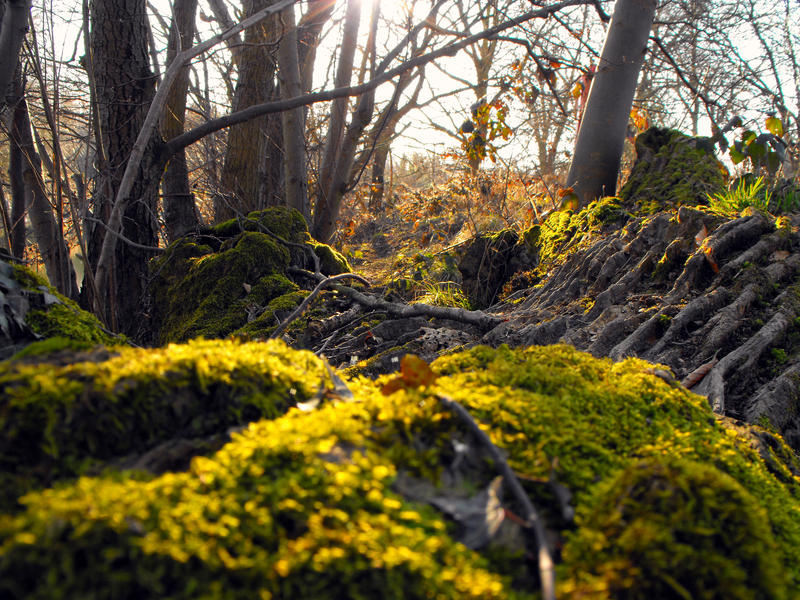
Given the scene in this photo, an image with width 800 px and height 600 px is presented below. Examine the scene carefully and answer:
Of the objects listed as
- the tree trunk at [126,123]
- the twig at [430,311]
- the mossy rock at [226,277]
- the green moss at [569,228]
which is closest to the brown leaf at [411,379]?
the twig at [430,311]

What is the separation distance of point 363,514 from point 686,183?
528cm

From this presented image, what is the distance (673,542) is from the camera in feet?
3.10

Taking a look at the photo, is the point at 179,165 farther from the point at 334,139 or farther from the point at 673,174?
the point at 673,174

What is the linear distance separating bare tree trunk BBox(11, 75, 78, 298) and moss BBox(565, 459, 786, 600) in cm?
410

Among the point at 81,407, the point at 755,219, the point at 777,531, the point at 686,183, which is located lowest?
the point at 777,531

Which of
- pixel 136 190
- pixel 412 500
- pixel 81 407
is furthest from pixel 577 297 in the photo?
pixel 136 190

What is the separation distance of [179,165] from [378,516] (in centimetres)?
673

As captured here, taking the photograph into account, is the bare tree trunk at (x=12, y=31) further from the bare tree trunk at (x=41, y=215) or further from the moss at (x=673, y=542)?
the moss at (x=673, y=542)

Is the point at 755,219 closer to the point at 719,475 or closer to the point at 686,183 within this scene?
the point at 686,183

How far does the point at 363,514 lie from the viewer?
2.89 ft

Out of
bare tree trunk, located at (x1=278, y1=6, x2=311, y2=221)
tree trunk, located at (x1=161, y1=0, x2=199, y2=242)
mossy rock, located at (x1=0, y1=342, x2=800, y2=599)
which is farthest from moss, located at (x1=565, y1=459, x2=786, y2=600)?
bare tree trunk, located at (x1=278, y1=6, x2=311, y2=221)

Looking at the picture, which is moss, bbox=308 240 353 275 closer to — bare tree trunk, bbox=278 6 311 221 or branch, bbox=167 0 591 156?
branch, bbox=167 0 591 156

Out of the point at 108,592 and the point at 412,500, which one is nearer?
the point at 108,592

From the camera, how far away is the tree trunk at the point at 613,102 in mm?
6078
